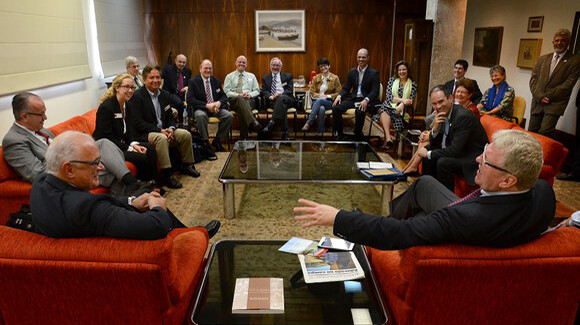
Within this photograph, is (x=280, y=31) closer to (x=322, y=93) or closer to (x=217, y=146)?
(x=322, y=93)

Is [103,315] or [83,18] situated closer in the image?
[103,315]

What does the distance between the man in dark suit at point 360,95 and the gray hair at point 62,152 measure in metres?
4.95

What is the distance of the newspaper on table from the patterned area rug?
115 cm

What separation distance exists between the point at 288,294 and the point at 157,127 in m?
3.33

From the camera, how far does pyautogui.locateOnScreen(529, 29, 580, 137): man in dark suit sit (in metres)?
4.82

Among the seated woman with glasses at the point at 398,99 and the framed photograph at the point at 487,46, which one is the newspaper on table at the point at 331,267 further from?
the framed photograph at the point at 487,46

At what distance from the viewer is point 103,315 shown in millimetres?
1587

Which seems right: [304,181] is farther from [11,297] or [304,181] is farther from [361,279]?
[11,297]

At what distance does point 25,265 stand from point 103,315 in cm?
34

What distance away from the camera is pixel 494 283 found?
1.52 m

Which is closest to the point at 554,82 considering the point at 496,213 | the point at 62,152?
the point at 496,213

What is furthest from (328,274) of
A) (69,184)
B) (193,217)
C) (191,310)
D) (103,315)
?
(193,217)

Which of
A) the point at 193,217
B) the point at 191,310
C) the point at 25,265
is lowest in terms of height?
the point at 193,217

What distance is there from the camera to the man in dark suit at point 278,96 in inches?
254
